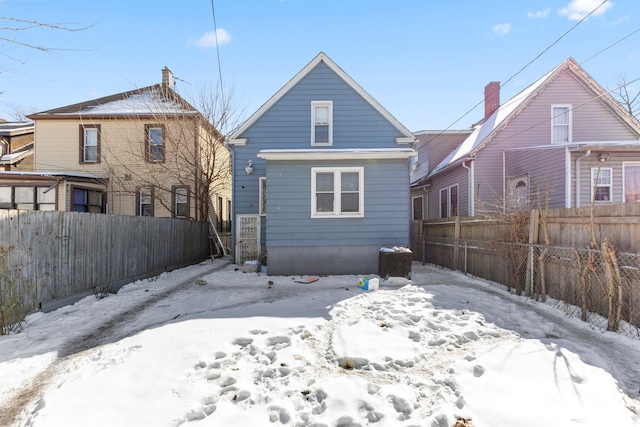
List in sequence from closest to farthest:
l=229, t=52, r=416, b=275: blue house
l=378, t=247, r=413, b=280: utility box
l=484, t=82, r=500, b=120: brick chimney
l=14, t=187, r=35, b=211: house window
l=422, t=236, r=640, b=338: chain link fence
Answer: l=422, t=236, r=640, b=338: chain link fence
l=378, t=247, r=413, b=280: utility box
l=229, t=52, r=416, b=275: blue house
l=14, t=187, r=35, b=211: house window
l=484, t=82, r=500, b=120: brick chimney

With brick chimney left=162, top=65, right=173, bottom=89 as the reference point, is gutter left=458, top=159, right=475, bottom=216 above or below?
below

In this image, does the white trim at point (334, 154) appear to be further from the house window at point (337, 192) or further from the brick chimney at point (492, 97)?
the brick chimney at point (492, 97)

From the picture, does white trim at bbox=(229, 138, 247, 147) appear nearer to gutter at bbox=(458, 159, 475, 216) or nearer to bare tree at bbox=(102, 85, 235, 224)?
bare tree at bbox=(102, 85, 235, 224)

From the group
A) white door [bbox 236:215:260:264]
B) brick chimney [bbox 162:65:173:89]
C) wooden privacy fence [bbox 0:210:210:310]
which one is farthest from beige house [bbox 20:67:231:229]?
wooden privacy fence [bbox 0:210:210:310]

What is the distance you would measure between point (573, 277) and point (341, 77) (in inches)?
392

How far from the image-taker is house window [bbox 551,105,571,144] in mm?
13359

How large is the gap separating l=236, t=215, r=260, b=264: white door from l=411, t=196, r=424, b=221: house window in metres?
11.7

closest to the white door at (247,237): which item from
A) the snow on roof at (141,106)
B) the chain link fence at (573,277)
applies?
the snow on roof at (141,106)

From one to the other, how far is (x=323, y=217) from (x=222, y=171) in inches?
316

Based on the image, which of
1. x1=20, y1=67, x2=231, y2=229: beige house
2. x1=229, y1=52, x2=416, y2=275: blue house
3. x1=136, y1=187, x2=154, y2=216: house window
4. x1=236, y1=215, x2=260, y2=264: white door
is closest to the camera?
x1=229, y1=52, x2=416, y2=275: blue house

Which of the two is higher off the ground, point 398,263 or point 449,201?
point 449,201

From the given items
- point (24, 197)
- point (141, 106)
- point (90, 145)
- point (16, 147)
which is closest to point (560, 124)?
point (141, 106)

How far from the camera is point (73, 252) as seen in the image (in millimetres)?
6266

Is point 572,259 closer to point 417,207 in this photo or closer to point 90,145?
point 417,207
